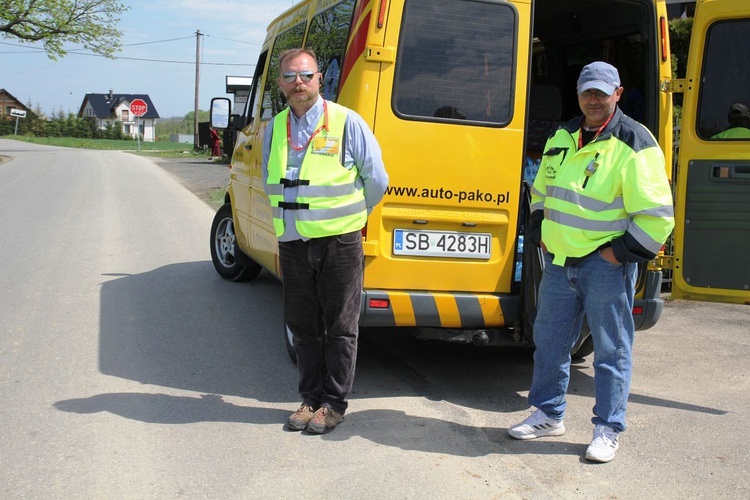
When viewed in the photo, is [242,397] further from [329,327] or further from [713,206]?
[713,206]

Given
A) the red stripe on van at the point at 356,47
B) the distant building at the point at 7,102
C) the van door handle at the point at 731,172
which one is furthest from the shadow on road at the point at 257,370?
the distant building at the point at 7,102

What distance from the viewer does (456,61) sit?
4586 mm

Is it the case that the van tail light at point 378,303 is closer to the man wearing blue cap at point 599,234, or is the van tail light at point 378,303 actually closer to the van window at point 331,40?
the man wearing blue cap at point 599,234

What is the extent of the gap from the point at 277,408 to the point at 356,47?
211 centimetres

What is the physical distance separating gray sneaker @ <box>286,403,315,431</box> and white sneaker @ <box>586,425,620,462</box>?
145 cm

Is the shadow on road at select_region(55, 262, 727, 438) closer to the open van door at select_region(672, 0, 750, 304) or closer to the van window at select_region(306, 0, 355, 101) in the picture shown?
the open van door at select_region(672, 0, 750, 304)

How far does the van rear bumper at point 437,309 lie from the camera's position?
458 cm

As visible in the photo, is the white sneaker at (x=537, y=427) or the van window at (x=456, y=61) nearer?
the white sneaker at (x=537, y=427)

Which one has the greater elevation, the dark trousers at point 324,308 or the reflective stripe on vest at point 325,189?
the reflective stripe on vest at point 325,189

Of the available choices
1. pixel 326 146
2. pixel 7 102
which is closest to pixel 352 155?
pixel 326 146

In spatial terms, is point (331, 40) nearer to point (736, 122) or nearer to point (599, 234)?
point (599, 234)

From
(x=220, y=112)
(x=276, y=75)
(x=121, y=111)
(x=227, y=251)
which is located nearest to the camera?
(x=276, y=75)

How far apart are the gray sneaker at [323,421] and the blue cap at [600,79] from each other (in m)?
2.09

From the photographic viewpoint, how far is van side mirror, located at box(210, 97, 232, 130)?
719 centimetres
